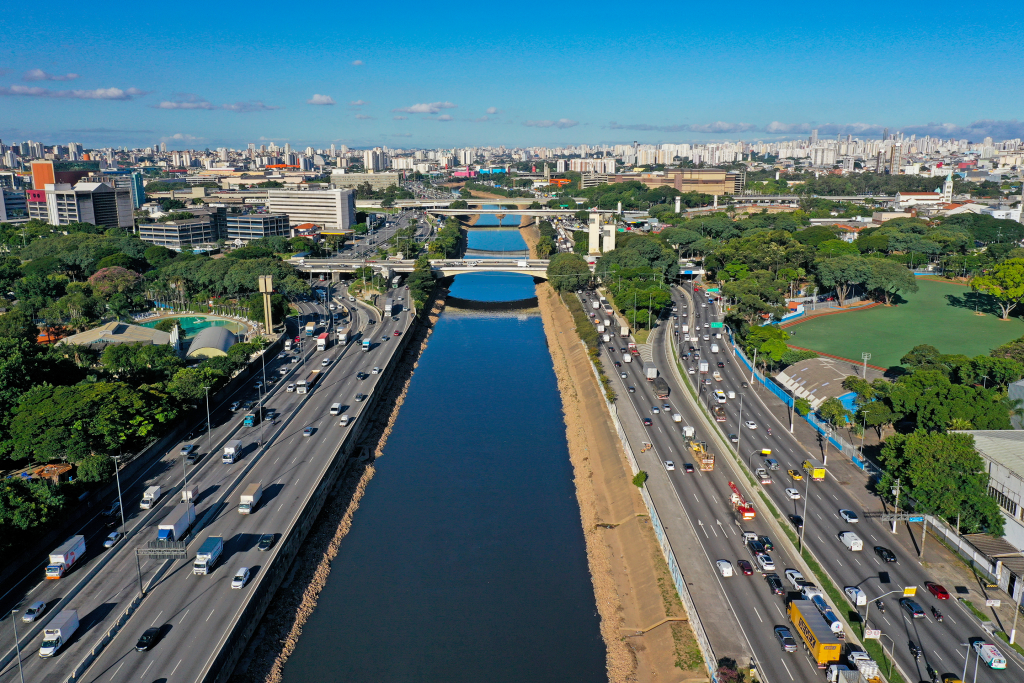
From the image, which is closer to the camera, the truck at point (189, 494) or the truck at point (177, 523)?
the truck at point (177, 523)

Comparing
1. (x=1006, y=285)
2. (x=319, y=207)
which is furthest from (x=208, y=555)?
(x=319, y=207)

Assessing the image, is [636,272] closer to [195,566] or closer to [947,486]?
[947,486]

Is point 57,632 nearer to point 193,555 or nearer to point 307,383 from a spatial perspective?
point 193,555

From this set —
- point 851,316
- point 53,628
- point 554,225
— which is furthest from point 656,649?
point 554,225

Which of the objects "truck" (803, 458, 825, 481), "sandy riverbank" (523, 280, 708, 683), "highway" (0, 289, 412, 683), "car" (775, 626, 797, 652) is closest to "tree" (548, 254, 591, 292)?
"sandy riverbank" (523, 280, 708, 683)

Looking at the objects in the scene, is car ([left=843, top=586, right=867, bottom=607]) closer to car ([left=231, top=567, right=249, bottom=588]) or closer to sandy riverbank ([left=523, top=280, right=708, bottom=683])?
sandy riverbank ([left=523, top=280, right=708, bottom=683])

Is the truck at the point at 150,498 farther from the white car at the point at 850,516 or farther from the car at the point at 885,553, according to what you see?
the car at the point at 885,553

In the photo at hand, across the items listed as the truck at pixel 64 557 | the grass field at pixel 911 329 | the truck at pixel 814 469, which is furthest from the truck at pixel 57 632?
the grass field at pixel 911 329
